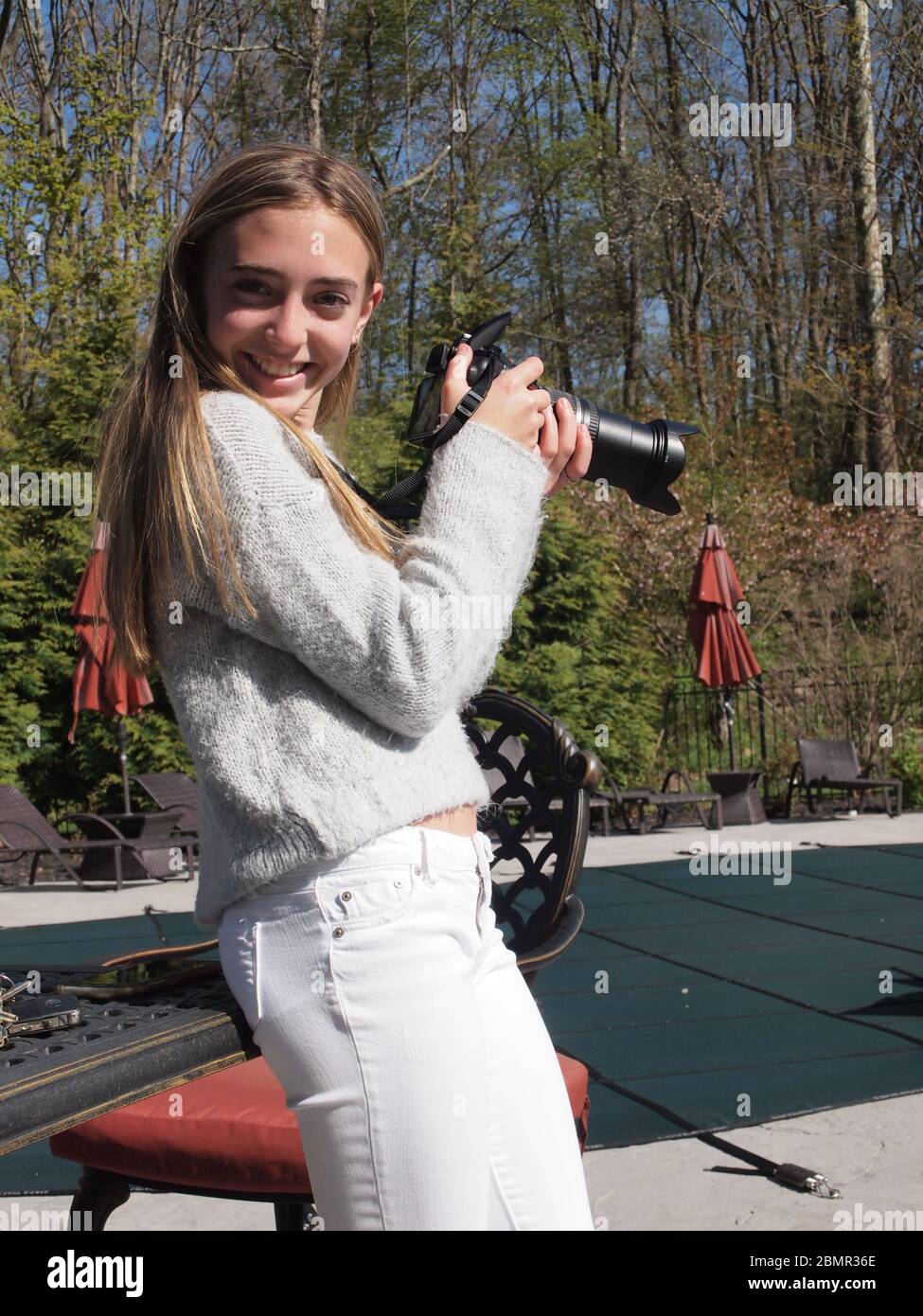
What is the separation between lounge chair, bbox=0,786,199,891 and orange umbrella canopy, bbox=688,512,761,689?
4.91 m

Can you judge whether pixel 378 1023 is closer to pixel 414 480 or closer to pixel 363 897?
pixel 363 897

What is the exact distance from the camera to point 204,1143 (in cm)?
204

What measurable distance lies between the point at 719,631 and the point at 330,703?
10706 millimetres

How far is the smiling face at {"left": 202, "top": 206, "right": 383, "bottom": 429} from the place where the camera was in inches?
55.0

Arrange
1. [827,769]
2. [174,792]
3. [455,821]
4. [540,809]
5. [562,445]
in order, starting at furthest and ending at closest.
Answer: [827,769] < [174,792] < [540,809] < [562,445] < [455,821]

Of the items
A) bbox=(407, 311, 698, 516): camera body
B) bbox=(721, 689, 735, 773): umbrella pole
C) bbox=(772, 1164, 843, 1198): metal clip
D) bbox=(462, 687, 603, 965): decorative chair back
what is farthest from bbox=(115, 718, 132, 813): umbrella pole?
bbox=(407, 311, 698, 516): camera body

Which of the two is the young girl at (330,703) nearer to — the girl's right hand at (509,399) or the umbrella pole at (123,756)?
the girl's right hand at (509,399)

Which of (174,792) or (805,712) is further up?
(805,712)

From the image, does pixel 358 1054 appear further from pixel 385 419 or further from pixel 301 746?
pixel 385 419

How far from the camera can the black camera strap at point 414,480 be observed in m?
1.41

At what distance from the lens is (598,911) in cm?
680

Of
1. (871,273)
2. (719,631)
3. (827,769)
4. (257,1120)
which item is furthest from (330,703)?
(871,273)

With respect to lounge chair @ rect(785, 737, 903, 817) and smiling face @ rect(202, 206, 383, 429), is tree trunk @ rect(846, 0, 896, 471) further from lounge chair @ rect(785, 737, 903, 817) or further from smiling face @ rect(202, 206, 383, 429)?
smiling face @ rect(202, 206, 383, 429)

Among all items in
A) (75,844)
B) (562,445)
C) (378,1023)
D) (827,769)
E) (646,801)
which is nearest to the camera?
(378,1023)
